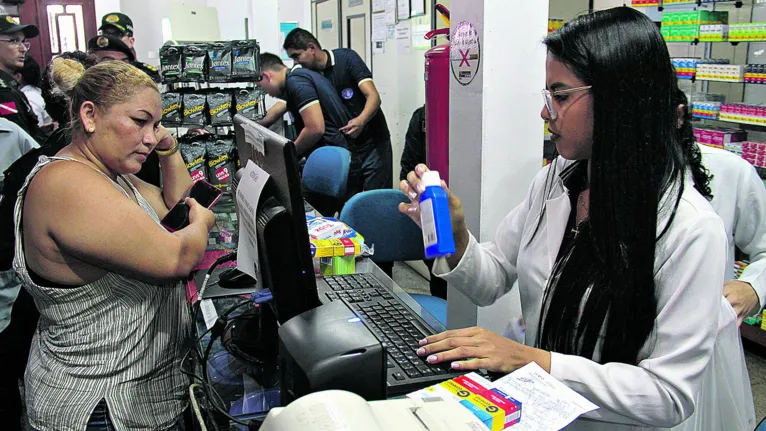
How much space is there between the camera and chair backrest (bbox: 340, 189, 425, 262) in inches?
108

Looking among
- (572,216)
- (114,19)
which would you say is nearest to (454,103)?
(572,216)

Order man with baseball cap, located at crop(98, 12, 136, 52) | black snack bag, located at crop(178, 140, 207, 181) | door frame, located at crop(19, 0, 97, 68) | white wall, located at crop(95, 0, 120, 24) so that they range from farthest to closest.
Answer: door frame, located at crop(19, 0, 97, 68)
white wall, located at crop(95, 0, 120, 24)
man with baseball cap, located at crop(98, 12, 136, 52)
black snack bag, located at crop(178, 140, 207, 181)

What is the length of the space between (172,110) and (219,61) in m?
0.42

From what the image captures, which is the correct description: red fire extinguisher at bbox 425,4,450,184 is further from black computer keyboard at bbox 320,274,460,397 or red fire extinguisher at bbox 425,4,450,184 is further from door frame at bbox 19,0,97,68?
door frame at bbox 19,0,97,68

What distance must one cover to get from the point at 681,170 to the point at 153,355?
1248mm

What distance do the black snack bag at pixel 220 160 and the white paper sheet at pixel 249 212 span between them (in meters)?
2.47

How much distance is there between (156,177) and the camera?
2783 mm

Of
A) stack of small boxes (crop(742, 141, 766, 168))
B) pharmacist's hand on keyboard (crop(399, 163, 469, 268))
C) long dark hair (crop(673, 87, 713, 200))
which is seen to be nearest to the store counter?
pharmacist's hand on keyboard (crop(399, 163, 469, 268))

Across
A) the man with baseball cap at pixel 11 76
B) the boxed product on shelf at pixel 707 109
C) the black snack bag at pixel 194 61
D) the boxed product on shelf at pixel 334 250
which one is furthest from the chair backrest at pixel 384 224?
the boxed product on shelf at pixel 707 109

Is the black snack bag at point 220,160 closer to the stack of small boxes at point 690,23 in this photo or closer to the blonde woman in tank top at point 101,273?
Result: the blonde woman in tank top at point 101,273

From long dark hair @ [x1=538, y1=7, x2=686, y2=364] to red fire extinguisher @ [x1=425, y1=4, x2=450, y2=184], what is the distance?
1542 mm

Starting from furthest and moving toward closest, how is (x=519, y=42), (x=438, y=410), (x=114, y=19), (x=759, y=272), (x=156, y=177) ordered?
(x=114, y=19)
(x=156, y=177)
(x=519, y=42)
(x=759, y=272)
(x=438, y=410)

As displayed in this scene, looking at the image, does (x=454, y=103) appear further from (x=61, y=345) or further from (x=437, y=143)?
(x=61, y=345)

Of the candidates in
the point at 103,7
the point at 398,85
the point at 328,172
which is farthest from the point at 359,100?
the point at 103,7
